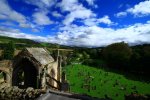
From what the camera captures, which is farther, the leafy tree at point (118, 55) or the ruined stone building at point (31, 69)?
the leafy tree at point (118, 55)

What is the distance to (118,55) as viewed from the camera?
84.6 m

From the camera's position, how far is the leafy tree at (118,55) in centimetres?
7975

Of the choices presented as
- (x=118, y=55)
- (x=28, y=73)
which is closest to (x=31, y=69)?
(x=28, y=73)

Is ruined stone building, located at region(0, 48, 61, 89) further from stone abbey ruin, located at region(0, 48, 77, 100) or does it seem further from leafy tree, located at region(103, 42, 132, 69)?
leafy tree, located at region(103, 42, 132, 69)

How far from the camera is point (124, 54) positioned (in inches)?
3233

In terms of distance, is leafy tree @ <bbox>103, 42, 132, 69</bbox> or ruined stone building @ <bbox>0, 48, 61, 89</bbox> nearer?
ruined stone building @ <bbox>0, 48, 61, 89</bbox>

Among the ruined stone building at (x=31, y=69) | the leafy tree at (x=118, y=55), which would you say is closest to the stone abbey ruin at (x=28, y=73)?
the ruined stone building at (x=31, y=69)

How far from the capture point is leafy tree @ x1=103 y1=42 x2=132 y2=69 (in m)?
79.8

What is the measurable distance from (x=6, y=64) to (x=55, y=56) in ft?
26.2

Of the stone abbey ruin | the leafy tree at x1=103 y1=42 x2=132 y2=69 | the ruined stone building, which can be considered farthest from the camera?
the leafy tree at x1=103 y1=42 x2=132 y2=69

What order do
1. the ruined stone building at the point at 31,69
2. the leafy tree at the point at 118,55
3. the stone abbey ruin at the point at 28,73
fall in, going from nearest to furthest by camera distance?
the stone abbey ruin at the point at 28,73 < the ruined stone building at the point at 31,69 < the leafy tree at the point at 118,55

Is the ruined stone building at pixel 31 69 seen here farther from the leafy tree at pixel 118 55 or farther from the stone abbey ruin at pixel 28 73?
the leafy tree at pixel 118 55

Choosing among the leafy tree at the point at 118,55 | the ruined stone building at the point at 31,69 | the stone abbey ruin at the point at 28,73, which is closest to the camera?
the stone abbey ruin at the point at 28,73

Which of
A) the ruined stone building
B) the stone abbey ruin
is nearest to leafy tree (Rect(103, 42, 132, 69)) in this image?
the stone abbey ruin
